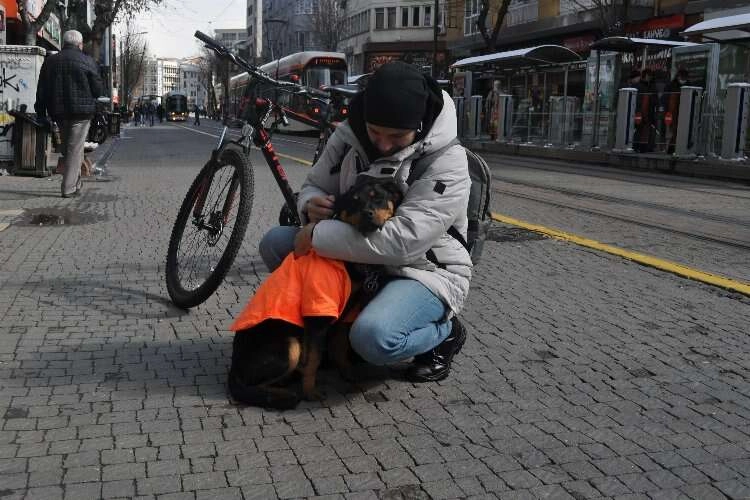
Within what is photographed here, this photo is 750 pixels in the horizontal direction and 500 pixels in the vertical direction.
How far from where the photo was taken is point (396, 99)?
3182 millimetres

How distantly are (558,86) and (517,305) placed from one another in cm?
2284

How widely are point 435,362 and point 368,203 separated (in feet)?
2.66

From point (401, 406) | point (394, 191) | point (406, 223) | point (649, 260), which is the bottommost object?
point (401, 406)

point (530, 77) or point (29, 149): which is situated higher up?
point (530, 77)

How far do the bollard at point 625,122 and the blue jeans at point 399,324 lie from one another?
18777 millimetres

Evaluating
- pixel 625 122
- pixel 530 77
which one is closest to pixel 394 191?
pixel 625 122

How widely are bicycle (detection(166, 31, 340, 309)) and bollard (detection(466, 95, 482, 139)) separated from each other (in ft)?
84.4

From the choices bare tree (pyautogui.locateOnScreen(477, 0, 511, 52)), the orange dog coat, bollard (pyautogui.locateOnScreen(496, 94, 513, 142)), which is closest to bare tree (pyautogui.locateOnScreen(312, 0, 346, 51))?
bare tree (pyautogui.locateOnScreen(477, 0, 511, 52))

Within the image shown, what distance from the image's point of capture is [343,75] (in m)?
33.8

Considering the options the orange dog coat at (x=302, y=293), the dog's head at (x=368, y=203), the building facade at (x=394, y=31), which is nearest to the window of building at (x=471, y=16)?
the building facade at (x=394, y=31)

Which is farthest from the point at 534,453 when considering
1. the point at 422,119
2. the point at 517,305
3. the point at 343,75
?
the point at 343,75

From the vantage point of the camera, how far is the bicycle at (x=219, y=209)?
440 centimetres

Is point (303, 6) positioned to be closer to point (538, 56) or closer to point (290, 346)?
point (538, 56)

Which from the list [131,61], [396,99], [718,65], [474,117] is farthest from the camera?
[131,61]
